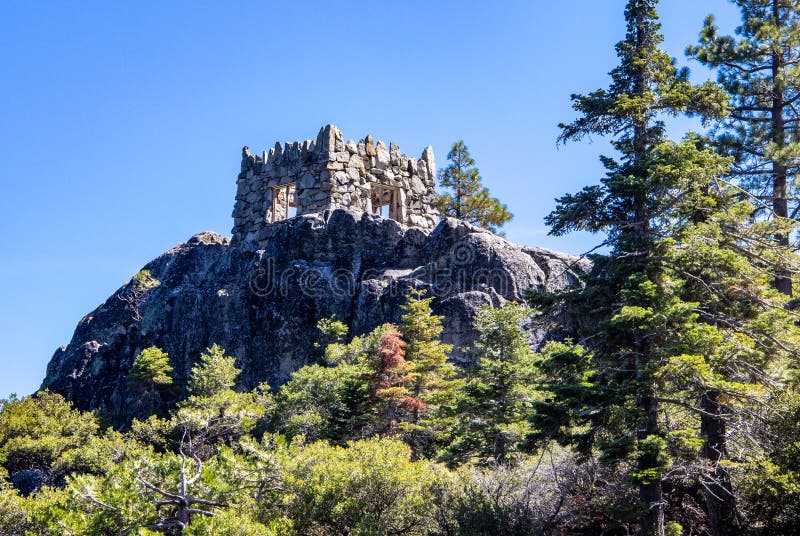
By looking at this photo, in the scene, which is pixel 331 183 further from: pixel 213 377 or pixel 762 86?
pixel 762 86

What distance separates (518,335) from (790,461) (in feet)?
27.5

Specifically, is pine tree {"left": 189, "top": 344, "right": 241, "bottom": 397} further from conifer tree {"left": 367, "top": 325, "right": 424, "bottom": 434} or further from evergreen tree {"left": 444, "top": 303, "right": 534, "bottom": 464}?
evergreen tree {"left": 444, "top": 303, "right": 534, "bottom": 464}

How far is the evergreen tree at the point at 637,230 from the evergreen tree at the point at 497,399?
4.09 metres

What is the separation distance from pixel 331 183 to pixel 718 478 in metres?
25.8

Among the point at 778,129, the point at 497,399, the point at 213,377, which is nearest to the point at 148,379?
the point at 213,377

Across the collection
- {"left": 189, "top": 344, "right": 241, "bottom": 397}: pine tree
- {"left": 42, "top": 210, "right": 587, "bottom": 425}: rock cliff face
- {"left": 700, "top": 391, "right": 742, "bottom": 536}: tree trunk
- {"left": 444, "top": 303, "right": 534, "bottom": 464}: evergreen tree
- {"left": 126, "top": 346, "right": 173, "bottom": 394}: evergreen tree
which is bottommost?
{"left": 700, "top": 391, "right": 742, "bottom": 536}: tree trunk

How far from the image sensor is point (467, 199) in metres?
37.0

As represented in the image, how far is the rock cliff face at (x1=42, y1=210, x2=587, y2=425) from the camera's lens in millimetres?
29109

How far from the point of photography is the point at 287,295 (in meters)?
32.7

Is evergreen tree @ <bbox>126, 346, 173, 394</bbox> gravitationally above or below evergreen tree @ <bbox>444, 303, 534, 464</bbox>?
above

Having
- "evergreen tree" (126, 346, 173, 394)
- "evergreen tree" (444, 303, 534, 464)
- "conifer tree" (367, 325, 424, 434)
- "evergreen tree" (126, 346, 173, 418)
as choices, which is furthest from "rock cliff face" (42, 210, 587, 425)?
"evergreen tree" (444, 303, 534, 464)

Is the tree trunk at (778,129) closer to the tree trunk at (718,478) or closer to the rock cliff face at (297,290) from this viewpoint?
the tree trunk at (718,478)

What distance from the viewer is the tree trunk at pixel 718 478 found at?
12.8 m

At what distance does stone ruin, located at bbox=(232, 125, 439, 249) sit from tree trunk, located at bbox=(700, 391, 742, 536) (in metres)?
23.4
